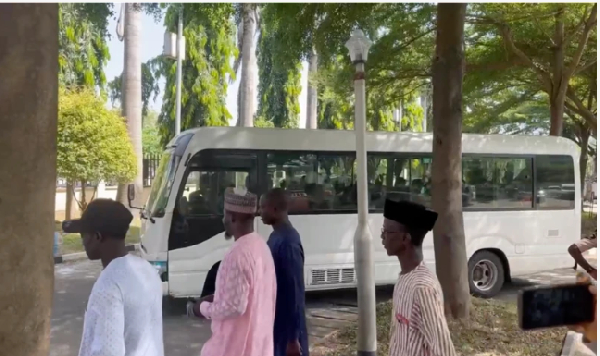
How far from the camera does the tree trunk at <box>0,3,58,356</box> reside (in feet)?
9.23

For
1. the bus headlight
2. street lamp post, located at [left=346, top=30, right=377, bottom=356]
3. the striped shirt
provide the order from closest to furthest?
the striped shirt → street lamp post, located at [left=346, top=30, right=377, bottom=356] → the bus headlight

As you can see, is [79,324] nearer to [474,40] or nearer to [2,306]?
[2,306]

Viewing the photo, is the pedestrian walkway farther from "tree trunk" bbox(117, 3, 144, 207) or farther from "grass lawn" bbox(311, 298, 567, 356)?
"tree trunk" bbox(117, 3, 144, 207)

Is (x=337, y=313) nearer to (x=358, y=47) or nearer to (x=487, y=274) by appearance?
(x=487, y=274)

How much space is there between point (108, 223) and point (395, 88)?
45.0 feet

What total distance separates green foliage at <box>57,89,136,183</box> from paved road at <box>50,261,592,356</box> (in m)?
3.33

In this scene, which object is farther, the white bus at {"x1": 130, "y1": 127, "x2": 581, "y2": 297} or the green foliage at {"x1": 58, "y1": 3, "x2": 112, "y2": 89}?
the green foliage at {"x1": 58, "y1": 3, "x2": 112, "y2": 89}

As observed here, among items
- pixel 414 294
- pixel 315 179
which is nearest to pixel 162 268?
pixel 315 179

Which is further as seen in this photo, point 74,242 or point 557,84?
point 74,242

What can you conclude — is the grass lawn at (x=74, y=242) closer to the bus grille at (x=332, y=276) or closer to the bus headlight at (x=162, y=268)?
the bus headlight at (x=162, y=268)

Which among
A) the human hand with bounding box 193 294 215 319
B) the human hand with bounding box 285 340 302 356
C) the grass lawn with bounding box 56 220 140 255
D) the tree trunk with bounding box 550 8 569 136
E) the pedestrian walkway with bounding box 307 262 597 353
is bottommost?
the pedestrian walkway with bounding box 307 262 597 353

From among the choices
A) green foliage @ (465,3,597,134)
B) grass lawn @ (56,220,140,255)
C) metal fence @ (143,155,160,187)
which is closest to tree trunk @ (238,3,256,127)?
metal fence @ (143,155,160,187)

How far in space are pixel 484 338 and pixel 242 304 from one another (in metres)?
4.40

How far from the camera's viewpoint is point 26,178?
2.86 meters
